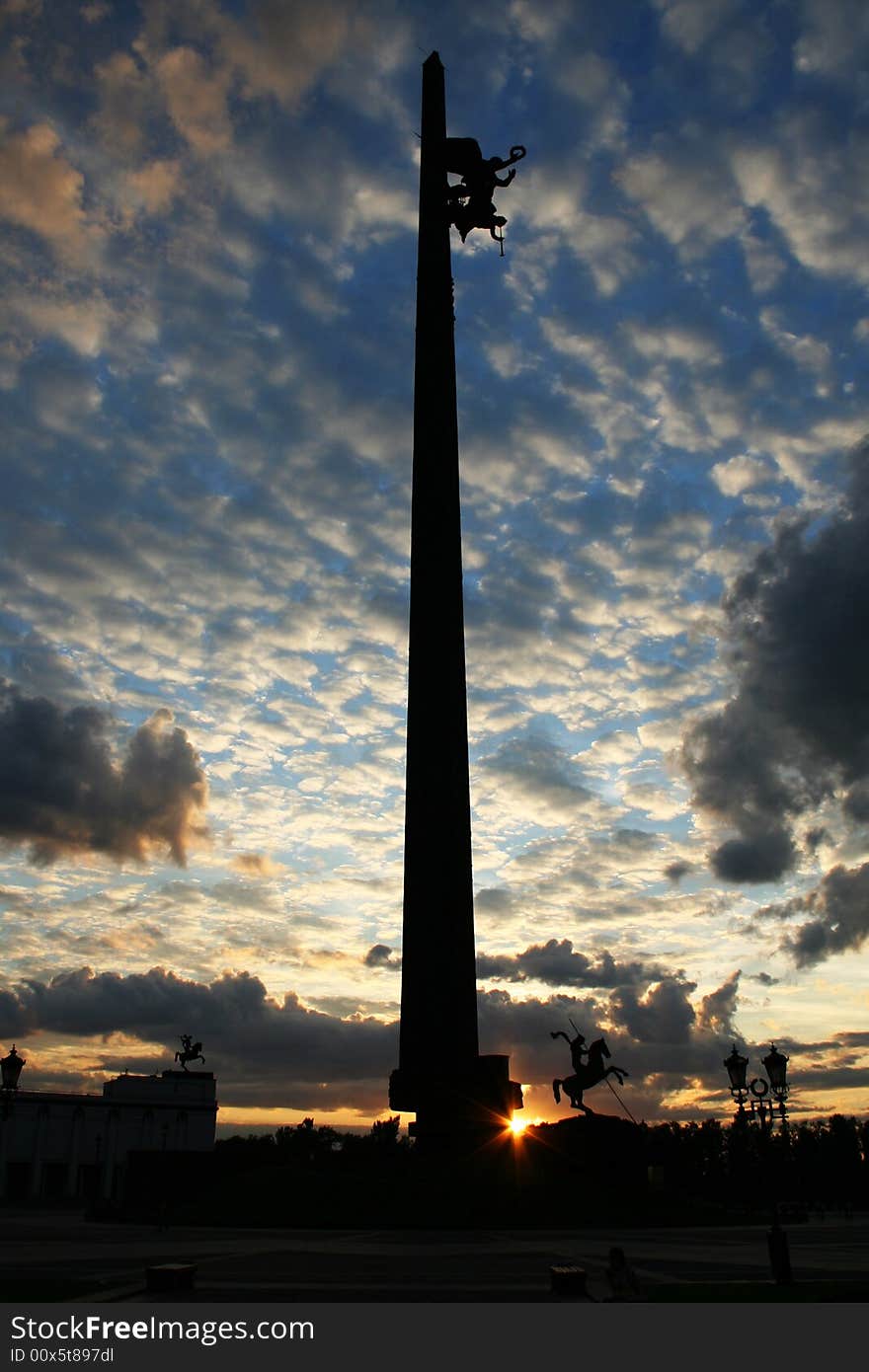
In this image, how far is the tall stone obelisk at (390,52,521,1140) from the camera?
124 feet

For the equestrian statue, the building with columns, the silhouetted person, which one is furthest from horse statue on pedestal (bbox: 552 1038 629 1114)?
the building with columns

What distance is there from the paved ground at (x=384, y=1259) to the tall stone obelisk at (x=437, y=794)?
667 centimetres

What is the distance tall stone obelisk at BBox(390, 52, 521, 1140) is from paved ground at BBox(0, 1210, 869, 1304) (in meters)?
6.67

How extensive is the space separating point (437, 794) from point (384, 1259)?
2142cm

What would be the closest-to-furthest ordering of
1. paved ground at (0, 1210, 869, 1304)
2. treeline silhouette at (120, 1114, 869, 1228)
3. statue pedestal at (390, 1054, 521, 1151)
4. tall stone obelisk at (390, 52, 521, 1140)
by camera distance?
paved ground at (0, 1210, 869, 1304) → treeline silhouette at (120, 1114, 869, 1228) → statue pedestal at (390, 1054, 521, 1151) → tall stone obelisk at (390, 52, 521, 1140)

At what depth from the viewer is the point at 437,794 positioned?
41469mm

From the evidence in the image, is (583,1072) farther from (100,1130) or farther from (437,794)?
(100,1130)

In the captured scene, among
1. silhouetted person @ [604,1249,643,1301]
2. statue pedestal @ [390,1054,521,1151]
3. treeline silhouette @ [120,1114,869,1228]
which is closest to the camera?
silhouetted person @ [604,1249,643,1301]

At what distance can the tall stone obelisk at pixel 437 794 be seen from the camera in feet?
124

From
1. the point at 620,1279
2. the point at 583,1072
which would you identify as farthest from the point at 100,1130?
the point at 620,1279

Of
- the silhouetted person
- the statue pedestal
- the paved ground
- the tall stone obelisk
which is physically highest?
the tall stone obelisk

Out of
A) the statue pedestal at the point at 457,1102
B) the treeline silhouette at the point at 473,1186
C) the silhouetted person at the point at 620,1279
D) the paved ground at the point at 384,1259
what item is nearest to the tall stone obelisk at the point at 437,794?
the statue pedestal at the point at 457,1102

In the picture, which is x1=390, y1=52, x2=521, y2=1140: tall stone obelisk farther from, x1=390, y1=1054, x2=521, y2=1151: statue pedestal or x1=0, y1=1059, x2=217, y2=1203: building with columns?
x1=0, y1=1059, x2=217, y2=1203: building with columns
